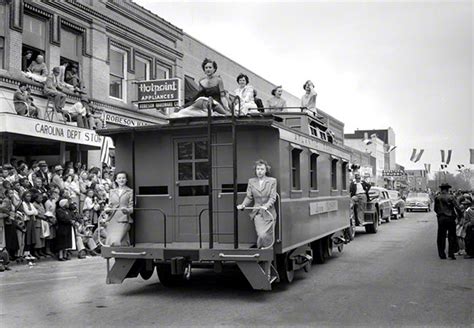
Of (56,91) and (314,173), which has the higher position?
(56,91)

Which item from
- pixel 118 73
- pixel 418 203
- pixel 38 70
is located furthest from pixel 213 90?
pixel 418 203

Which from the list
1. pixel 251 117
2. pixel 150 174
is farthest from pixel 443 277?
pixel 150 174

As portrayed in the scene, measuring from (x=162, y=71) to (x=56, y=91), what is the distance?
871 centimetres

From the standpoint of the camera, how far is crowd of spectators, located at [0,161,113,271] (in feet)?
41.8

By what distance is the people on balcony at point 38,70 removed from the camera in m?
17.8

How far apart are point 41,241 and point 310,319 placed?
28.8 feet

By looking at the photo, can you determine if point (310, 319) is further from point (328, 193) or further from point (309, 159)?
point (328, 193)

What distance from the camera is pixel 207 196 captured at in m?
9.27

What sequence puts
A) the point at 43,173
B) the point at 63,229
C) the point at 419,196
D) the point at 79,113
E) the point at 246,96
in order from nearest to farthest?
the point at 246,96 < the point at 63,229 < the point at 43,173 < the point at 79,113 < the point at 419,196

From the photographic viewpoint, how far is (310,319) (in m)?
7.12

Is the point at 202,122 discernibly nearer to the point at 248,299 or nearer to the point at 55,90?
the point at 248,299

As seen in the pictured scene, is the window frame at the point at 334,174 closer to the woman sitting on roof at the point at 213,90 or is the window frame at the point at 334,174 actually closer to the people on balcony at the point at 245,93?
the people on balcony at the point at 245,93

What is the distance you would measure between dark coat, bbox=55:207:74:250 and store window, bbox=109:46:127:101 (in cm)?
936

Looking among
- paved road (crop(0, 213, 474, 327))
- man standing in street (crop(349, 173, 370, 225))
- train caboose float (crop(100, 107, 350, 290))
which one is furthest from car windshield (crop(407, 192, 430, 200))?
train caboose float (crop(100, 107, 350, 290))
